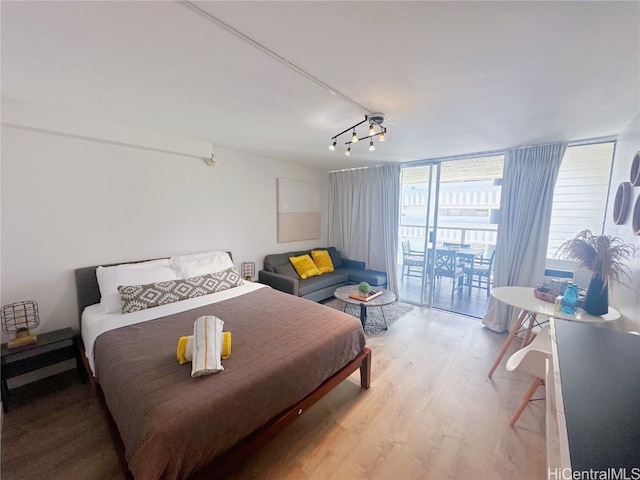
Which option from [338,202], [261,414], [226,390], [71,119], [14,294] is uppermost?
[71,119]

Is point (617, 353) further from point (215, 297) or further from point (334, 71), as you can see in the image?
point (215, 297)

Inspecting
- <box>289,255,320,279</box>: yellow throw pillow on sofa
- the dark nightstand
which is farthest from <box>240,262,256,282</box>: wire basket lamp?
the dark nightstand

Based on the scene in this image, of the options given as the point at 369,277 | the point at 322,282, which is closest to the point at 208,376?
the point at 322,282

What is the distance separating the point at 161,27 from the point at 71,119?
1797 millimetres

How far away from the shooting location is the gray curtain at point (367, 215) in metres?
4.21

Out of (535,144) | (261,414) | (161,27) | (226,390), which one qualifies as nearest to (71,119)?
(161,27)

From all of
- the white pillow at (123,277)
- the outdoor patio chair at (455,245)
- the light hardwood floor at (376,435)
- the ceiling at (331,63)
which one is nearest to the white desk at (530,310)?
the light hardwood floor at (376,435)

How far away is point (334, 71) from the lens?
146 cm

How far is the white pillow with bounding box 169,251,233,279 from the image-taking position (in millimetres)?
2771

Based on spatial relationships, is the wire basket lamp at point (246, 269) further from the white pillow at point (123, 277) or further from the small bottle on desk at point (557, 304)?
the small bottle on desk at point (557, 304)

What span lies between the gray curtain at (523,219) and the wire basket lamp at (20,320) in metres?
4.70

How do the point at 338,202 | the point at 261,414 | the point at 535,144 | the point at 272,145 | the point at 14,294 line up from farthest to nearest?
1. the point at 338,202
2. the point at 272,145
3. the point at 535,144
4. the point at 14,294
5. the point at 261,414

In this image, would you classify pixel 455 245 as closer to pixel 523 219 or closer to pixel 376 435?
pixel 523 219

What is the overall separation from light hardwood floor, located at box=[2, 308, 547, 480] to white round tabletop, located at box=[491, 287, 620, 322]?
0.75m
